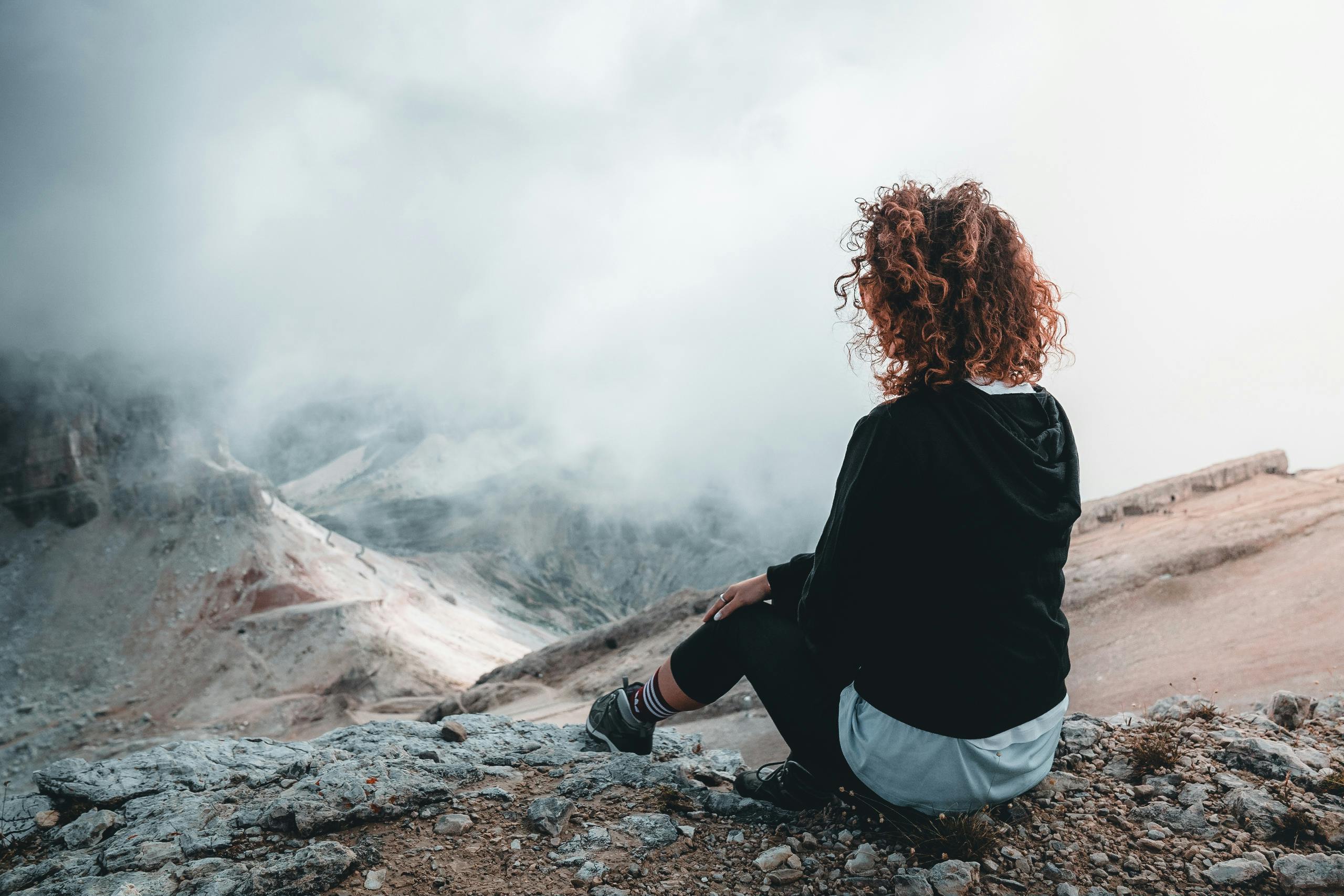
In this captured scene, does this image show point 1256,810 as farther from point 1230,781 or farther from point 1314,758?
point 1314,758

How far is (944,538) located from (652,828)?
1.99m

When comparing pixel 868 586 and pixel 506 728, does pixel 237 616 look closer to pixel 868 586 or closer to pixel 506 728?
pixel 506 728

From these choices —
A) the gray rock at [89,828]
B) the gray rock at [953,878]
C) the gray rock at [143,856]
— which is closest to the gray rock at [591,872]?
the gray rock at [953,878]

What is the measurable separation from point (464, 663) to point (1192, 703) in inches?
1376

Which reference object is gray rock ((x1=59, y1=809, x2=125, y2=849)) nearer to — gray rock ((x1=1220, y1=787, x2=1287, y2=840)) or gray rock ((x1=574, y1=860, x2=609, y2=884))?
gray rock ((x1=574, y1=860, x2=609, y2=884))

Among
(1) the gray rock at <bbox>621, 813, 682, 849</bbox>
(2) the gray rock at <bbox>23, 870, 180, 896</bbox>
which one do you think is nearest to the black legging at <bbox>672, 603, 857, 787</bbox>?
(1) the gray rock at <bbox>621, 813, 682, 849</bbox>

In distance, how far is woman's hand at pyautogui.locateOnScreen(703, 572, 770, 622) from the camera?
133 inches

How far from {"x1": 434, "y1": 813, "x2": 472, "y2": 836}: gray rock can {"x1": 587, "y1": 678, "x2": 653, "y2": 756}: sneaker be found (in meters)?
0.91

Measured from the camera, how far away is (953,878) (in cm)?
277

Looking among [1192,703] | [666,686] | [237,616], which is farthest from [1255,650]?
[237,616]

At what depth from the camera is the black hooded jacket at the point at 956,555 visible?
2.53m

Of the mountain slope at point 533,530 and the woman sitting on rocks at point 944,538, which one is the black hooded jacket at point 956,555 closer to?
the woman sitting on rocks at point 944,538

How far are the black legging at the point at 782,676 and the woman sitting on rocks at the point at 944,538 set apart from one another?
0.5 inches

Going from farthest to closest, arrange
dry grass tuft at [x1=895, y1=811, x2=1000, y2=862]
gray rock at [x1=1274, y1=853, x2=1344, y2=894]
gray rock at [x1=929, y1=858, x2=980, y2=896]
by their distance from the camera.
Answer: dry grass tuft at [x1=895, y1=811, x2=1000, y2=862] < gray rock at [x1=929, y1=858, x2=980, y2=896] < gray rock at [x1=1274, y1=853, x2=1344, y2=894]
